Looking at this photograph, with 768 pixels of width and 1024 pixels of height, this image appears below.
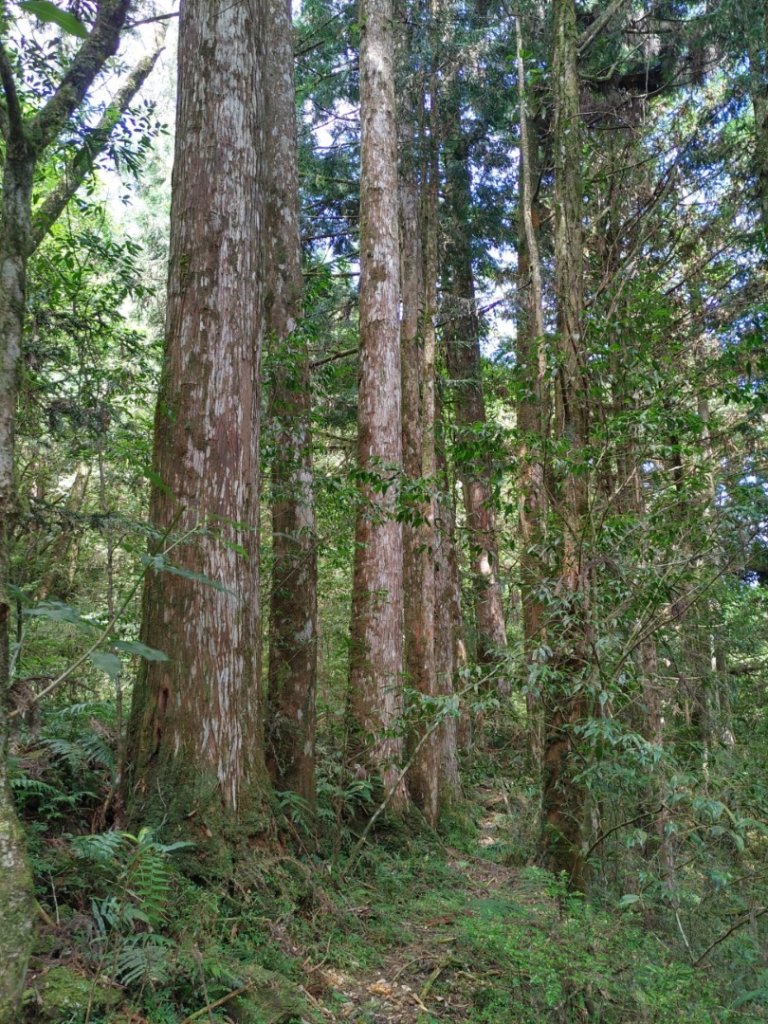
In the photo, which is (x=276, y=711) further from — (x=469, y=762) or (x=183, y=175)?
(x=469, y=762)

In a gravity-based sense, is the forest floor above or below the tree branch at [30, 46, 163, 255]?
below

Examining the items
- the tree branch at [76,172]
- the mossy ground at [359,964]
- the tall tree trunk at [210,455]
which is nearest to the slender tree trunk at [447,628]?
the tall tree trunk at [210,455]

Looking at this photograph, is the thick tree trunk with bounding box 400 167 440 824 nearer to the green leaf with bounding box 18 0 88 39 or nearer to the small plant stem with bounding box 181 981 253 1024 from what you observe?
the small plant stem with bounding box 181 981 253 1024

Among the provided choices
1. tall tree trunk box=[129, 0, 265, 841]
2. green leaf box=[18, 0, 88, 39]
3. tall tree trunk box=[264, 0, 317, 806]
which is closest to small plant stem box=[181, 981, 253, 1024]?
tall tree trunk box=[129, 0, 265, 841]

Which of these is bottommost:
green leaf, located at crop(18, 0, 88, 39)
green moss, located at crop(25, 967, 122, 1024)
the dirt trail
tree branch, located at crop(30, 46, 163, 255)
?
the dirt trail

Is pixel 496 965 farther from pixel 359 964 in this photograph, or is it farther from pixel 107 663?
pixel 107 663

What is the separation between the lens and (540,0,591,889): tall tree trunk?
5.09m

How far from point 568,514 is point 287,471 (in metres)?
2.57

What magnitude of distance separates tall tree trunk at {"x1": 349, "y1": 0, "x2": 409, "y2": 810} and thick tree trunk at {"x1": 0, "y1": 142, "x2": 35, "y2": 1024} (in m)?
4.32

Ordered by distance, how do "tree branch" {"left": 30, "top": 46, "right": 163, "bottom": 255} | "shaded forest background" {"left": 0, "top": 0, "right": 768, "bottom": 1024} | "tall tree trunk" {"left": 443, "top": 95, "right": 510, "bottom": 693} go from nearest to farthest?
1. "shaded forest background" {"left": 0, "top": 0, "right": 768, "bottom": 1024}
2. "tree branch" {"left": 30, "top": 46, "right": 163, "bottom": 255}
3. "tall tree trunk" {"left": 443, "top": 95, "right": 510, "bottom": 693}

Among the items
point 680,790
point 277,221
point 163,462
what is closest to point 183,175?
point 163,462

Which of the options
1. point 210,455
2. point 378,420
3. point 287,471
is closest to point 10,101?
point 210,455

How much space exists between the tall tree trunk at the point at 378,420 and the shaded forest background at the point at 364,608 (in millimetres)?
43

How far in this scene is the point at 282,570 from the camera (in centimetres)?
632
